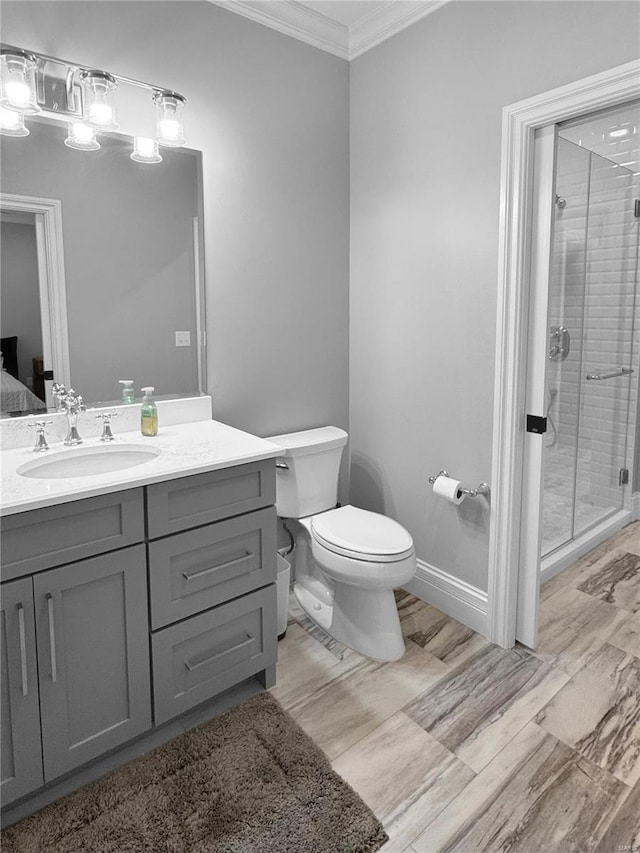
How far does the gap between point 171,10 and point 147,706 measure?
7.72 feet

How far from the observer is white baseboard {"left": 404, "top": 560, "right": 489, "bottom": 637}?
88.7 inches

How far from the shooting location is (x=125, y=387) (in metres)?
2.06

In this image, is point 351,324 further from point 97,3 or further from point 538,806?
point 538,806

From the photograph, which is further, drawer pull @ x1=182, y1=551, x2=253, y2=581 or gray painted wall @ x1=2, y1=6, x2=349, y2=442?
gray painted wall @ x1=2, y1=6, x2=349, y2=442

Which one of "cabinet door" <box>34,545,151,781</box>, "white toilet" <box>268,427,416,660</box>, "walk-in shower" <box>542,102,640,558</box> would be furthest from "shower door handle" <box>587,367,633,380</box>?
"cabinet door" <box>34,545,151,781</box>

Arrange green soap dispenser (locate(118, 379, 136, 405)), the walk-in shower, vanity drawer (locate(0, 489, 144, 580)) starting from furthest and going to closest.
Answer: the walk-in shower, green soap dispenser (locate(118, 379, 136, 405)), vanity drawer (locate(0, 489, 144, 580))

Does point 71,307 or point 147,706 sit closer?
point 147,706

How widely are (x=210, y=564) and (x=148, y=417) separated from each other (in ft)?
2.02

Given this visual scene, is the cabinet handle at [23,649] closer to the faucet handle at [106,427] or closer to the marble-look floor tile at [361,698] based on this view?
the faucet handle at [106,427]

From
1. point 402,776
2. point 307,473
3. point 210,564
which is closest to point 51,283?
point 210,564

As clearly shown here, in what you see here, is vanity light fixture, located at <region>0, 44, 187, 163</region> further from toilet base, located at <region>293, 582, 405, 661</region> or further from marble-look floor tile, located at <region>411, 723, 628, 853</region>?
marble-look floor tile, located at <region>411, 723, 628, 853</region>

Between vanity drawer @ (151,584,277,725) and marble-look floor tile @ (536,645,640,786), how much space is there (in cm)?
95

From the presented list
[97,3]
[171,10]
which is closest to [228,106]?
[171,10]

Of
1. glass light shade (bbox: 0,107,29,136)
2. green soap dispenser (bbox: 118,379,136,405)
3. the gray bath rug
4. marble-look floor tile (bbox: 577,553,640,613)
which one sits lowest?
the gray bath rug
